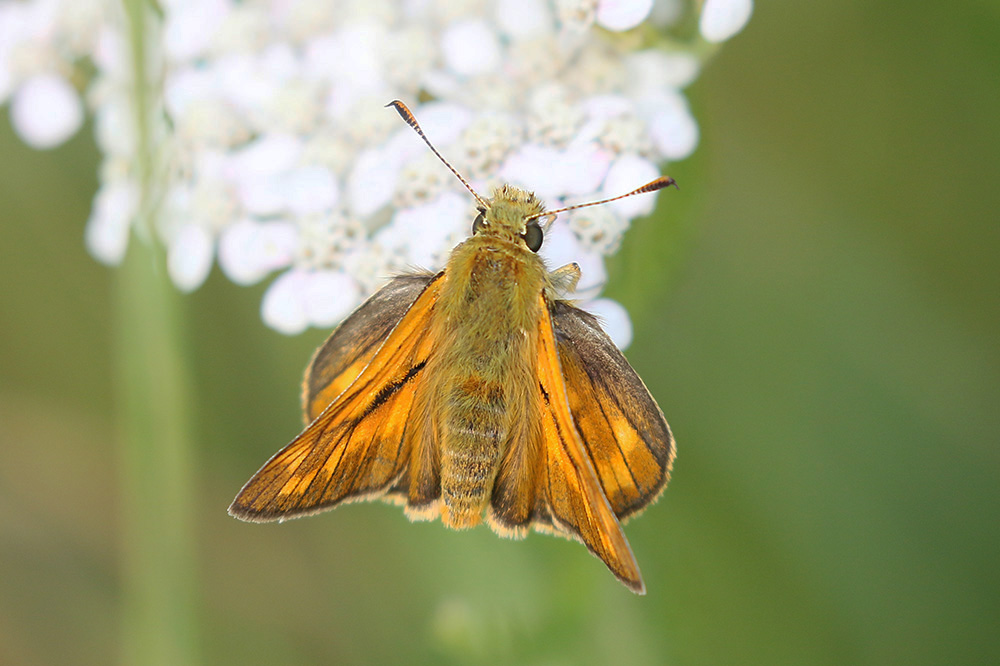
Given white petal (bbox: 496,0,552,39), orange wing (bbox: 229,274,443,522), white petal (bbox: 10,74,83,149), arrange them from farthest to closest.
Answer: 1. white petal (bbox: 10,74,83,149)
2. white petal (bbox: 496,0,552,39)
3. orange wing (bbox: 229,274,443,522)

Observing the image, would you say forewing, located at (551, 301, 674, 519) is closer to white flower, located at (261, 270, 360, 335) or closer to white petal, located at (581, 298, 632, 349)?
white petal, located at (581, 298, 632, 349)

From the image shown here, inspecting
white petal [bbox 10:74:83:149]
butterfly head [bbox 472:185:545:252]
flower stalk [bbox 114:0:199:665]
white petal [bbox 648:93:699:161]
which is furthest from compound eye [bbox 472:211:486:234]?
white petal [bbox 10:74:83:149]

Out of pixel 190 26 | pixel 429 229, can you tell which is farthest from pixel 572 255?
pixel 190 26

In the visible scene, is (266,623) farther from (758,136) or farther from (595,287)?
(758,136)

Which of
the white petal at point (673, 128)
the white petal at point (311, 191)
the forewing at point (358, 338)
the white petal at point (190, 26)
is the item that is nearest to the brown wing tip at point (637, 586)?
the forewing at point (358, 338)

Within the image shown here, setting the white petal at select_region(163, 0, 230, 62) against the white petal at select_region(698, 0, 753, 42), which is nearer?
the white petal at select_region(698, 0, 753, 42)

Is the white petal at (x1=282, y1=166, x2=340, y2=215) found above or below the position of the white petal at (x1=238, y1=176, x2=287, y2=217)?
below

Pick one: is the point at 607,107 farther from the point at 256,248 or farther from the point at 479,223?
the point at 256,248

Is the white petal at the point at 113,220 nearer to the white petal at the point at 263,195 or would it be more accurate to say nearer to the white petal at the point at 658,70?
the white petal at the point at 263,195
